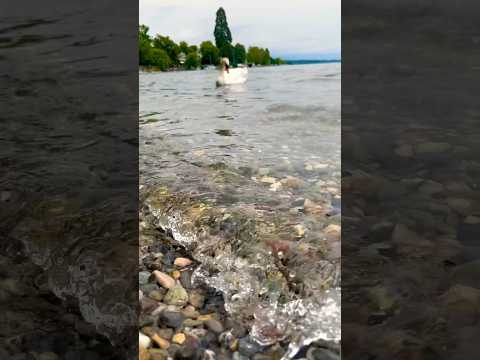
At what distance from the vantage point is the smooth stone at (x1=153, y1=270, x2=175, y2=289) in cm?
192

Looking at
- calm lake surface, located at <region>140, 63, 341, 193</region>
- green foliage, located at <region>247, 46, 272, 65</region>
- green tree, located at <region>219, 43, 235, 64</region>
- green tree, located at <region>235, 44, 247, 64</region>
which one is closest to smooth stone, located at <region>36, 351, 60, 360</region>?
calm lake surface, located at <region>140, 63, 341, 193</region>

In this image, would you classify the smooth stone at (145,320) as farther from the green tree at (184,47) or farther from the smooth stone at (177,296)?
the green tree at (184,47)

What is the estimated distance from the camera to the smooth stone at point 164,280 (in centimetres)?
192

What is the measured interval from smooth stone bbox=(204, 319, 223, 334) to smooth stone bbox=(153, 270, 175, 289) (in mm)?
295

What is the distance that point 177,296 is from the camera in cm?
184

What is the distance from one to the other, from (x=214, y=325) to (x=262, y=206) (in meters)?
0.97

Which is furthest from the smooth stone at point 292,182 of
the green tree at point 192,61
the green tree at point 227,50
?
the green tree at point 192,61

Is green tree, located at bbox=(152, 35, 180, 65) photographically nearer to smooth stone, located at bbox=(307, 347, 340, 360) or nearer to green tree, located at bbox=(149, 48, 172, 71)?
green tree, located at bbox=(149, 48, 172, 71)

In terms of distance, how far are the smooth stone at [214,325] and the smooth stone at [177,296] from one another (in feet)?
0.53

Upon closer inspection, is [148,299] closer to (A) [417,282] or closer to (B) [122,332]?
(B) [122,332]

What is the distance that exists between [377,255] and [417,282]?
215 mm

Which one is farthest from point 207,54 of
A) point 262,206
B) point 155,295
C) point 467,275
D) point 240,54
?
point 467,275

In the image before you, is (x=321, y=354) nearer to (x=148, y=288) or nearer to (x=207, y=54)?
(x=148, y=288)

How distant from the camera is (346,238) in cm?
211
